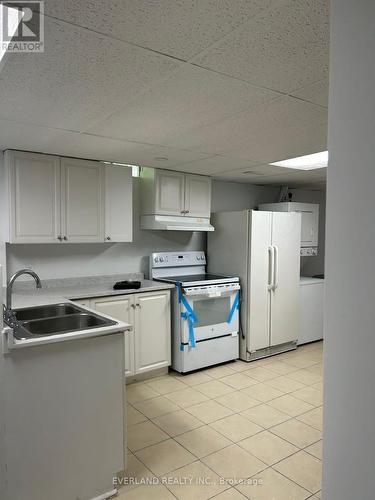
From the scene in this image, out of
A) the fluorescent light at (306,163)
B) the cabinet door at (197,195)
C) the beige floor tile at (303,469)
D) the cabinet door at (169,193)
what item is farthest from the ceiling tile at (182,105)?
the beige floor tile at (303,469)

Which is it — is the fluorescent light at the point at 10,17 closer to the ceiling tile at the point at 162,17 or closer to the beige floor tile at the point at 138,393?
the ceiling tile at the point at 162,17

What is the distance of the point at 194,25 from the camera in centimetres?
122

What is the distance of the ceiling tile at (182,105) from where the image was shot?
167 cm

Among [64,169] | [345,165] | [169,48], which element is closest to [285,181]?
[64,169]

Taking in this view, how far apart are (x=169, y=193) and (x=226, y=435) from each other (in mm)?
2395

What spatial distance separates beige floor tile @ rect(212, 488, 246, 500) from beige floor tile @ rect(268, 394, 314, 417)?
1046mm

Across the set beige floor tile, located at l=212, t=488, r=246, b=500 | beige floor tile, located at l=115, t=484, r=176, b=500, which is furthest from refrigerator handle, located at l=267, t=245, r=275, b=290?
beige floor tile, located at l=115, t=484, r=176, b=500

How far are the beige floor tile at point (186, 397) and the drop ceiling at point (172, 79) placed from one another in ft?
7.15

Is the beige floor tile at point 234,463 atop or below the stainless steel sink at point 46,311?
below

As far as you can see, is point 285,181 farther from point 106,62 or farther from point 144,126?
point 106,62

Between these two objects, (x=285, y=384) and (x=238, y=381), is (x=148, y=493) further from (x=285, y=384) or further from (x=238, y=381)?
(x=285, y=384)

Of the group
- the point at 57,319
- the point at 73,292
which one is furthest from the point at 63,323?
the point at 73,292

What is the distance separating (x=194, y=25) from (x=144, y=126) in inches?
45.6

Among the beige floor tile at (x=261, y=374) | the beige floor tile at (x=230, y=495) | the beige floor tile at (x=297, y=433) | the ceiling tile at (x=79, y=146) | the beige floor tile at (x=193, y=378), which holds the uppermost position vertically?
the ceiling tile at (x=79, y=146)
